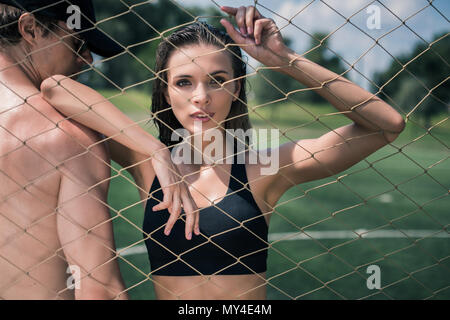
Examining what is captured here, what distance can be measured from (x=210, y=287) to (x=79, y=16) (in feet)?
2.90

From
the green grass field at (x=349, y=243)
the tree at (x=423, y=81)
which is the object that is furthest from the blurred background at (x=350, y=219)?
the tree at (x=423, y=81)

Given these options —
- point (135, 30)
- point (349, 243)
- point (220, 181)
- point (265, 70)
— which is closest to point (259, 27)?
point (220, 181)

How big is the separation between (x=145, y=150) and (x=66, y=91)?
0.27 m

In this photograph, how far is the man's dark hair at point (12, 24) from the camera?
1.29 meters

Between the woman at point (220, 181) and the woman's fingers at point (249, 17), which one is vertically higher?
the woman's fingers at point (249, 17)

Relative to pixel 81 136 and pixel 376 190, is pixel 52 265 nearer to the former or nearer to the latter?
pixel 81 136

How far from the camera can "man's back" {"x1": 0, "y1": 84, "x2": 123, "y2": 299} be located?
132 cm

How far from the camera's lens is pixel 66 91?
1.32 metres

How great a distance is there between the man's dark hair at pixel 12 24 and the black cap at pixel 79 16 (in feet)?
0.05

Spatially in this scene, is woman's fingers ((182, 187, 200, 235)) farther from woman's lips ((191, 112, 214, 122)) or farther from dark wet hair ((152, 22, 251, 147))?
dark wet hair ((152, 22, 251, 147))

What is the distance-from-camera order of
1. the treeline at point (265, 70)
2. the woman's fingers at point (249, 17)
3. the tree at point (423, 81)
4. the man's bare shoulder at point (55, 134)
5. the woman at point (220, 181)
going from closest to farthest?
the woman's fingers at point (249, 17) → the man's bare shoulder at point (55, 134) → the woman at point (220, 181) → the tree at point (423, 81) → the treeline at point (265, 70)

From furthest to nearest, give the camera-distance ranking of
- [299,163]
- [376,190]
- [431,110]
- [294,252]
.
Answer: [431,110]
[376,190]
[294,252]
[299,163]

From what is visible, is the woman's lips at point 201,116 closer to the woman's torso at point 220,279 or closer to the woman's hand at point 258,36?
the woman's torso at point 220,279
